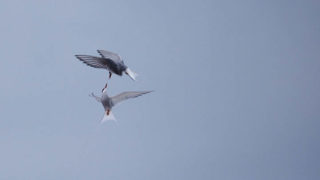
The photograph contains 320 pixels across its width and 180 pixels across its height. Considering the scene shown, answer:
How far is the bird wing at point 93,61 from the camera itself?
16.9 meters

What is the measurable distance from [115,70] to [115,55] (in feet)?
1.65

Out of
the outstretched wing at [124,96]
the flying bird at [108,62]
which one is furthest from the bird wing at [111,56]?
the outstretched wing at [124,96]

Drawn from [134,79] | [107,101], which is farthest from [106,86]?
[134,79]

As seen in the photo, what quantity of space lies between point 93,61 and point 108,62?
580 mm

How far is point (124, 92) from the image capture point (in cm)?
1736

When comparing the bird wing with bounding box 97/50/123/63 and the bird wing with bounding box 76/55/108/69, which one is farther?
the bird wing with bounding box 76/55/108/69

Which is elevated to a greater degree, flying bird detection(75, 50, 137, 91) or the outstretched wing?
flying bird detection(75, 50, 137, 91)

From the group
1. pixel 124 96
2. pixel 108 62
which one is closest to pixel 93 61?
pixel 108 62

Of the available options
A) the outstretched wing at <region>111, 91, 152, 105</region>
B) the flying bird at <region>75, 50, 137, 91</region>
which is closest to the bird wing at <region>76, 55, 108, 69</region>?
the flying bird at <region>75, 50, 137, 91</region>

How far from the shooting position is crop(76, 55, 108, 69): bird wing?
666 inches

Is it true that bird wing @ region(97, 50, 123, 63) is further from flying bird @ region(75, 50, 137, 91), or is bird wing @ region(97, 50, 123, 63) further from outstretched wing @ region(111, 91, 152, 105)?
outstretched wing @ region(111, 91, 152, 105)

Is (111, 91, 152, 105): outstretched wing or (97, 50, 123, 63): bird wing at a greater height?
(97, 50, 123, 63): bird wing

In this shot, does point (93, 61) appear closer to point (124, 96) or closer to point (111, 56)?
point (111, 56)

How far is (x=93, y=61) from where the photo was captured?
17.0m
